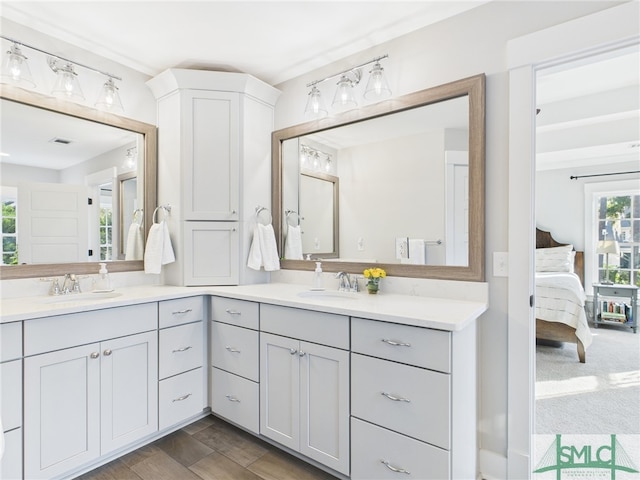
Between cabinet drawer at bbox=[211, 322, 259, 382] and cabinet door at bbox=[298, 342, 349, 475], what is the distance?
0.37 m

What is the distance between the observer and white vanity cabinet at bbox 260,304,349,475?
1.68 meters

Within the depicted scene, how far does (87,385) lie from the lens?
5.70 feet

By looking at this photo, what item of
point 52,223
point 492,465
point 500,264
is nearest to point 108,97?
point 52,223

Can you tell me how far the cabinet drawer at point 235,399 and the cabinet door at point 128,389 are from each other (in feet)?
1.20

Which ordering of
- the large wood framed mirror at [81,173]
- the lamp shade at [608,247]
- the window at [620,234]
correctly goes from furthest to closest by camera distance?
the window at [620,234] → the lamp shade at [608,247] → the large wood framed mirror at [81,173]

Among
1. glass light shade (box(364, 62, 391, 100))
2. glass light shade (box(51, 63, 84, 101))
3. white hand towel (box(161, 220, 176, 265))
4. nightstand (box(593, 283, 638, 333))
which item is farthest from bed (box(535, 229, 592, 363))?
glass light shade (box(51, 63, 84, 101))

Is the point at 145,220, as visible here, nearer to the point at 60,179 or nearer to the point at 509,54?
the point at 60,179

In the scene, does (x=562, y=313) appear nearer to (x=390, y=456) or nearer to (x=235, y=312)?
(x=390, y=456)

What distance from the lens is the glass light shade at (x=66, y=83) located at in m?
2.07

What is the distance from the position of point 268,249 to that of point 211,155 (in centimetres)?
81

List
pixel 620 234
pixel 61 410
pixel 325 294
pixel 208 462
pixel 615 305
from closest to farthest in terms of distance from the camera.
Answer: pixel 61 410
pixel 208 462
pixel 325 294
pixel 615 305
pixel 620 234

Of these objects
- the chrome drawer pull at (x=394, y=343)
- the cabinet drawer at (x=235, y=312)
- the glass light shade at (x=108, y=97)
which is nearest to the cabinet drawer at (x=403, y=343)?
the chrome drawer pull at (x=394, y=343)

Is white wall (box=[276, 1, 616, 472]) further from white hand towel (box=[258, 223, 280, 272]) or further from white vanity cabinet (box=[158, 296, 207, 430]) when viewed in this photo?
white vanity cabinet (box=[158, 296, 207, 430])

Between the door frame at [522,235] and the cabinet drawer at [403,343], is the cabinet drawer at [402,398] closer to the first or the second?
the cabinet drawer at [403,343]
